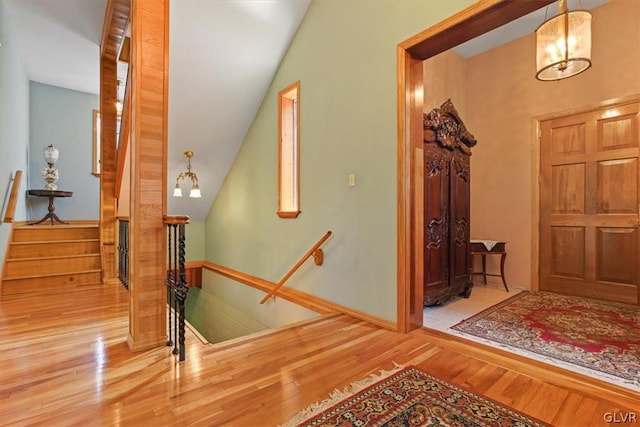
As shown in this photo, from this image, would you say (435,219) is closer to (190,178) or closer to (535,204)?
(535,204)

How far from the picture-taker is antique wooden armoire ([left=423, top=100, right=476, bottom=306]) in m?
3.24

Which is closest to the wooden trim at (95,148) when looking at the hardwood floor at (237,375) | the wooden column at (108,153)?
the wooden column at (108,153)

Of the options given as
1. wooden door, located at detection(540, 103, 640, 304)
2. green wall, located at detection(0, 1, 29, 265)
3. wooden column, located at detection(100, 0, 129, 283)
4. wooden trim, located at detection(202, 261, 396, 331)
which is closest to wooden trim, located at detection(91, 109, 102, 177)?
green wall, located at detection(0, 1, 29, 265)

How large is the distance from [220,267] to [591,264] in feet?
17.6

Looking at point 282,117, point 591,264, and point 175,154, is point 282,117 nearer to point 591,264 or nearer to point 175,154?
point 175,154

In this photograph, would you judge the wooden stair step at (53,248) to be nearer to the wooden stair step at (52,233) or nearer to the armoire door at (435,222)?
the wooden stair step at (52,233)

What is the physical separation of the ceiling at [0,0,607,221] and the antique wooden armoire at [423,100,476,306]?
1.88m

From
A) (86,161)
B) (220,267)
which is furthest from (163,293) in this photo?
(86,161)

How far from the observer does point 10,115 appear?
4.16 metres

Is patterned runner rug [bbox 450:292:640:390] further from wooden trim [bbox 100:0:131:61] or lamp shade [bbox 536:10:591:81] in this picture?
wooden trim [bbox 100:0:131:61]

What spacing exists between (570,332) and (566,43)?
8.00 ft

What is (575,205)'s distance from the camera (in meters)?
3.90

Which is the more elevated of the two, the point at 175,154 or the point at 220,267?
the point at 175,154

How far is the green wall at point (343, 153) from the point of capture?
2.63m
